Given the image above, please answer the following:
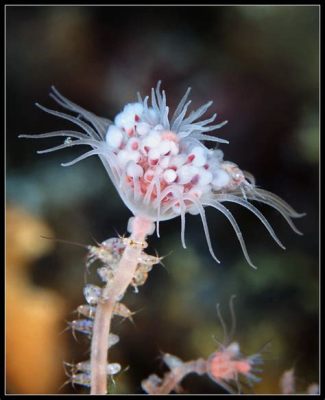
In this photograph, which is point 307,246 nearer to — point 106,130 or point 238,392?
point 238,392

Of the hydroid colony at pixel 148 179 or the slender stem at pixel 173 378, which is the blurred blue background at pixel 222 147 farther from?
the hydroid colony at pixel 148 179

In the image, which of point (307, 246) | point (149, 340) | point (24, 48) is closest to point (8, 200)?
point (24, 48)

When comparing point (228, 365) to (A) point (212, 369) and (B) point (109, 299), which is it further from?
(B) point (109, 299)

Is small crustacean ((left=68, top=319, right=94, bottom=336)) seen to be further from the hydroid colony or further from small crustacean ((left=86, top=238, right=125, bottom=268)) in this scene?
small crustacean ((left=86, top=238, right=125, bottom=268))

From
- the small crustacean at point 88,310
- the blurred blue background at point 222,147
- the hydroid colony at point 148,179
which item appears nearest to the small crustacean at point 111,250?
the hydroid colony at point 148,179

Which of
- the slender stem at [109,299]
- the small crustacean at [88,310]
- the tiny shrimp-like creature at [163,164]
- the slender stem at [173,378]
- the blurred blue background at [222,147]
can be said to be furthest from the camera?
the blurred blue background at [222,147]

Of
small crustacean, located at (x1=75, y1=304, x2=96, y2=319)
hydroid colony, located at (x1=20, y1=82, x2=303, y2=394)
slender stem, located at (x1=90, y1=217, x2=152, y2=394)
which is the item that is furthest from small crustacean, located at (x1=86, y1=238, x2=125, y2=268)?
small crustacean, located at (x1=75, y1=304, x2=96, y2=319)
